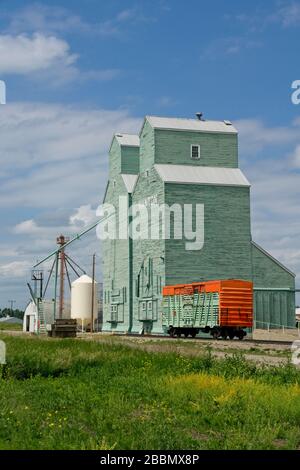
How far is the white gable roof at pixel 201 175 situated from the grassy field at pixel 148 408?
3624cm

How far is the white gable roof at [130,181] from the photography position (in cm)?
6075

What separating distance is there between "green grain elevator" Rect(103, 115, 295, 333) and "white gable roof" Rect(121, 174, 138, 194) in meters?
1.21

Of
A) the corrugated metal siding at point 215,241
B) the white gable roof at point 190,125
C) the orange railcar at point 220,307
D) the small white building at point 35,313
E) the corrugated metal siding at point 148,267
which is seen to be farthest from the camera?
the small white building at point 35,313

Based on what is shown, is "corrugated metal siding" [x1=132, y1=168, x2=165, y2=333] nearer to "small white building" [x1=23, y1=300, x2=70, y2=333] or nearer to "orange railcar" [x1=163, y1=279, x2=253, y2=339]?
"orange railcar" [x1=163, y1=279, x2=253, y2=339]

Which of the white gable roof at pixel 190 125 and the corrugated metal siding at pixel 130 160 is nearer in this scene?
the white gable roof at pixel 190 125

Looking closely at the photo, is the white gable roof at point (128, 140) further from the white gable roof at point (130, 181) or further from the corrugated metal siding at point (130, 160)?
the white gable roof at point (130, 181)

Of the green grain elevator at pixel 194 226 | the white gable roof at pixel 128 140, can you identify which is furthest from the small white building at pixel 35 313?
the white gable roof at pixel 128 140

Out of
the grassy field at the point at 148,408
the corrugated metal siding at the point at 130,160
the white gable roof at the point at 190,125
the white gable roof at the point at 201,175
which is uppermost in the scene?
the white gable roof at the point at 190,125

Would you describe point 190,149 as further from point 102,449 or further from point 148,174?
point 102,449

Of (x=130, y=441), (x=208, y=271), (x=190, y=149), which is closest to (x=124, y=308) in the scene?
(x=208, y=271)

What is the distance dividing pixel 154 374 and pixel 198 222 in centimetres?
3696

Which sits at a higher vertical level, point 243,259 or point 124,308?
point 243,259

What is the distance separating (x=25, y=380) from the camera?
52.7ft

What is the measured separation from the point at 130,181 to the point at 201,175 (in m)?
9.14
